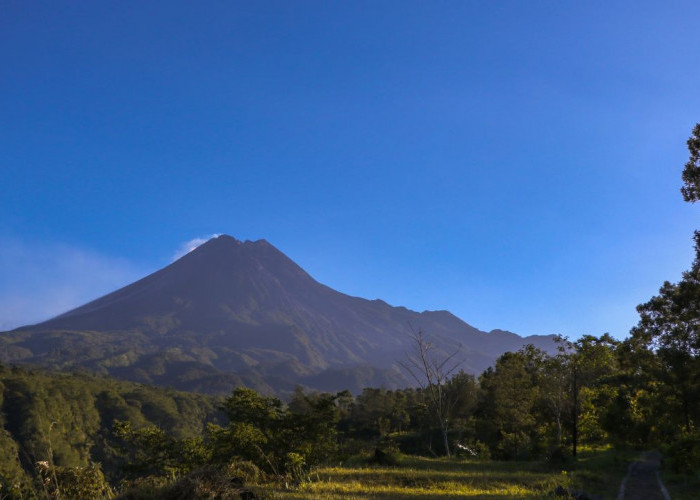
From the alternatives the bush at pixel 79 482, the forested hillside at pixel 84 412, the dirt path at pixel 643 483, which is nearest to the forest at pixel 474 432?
the bush at pixel 79 482

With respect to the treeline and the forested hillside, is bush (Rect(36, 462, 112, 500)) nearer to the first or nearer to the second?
the treeline

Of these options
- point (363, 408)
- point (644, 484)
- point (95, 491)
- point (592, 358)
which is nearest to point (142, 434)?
point (95, 491)

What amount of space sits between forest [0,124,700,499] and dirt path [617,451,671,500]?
2.98ft

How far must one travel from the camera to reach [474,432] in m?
38.6

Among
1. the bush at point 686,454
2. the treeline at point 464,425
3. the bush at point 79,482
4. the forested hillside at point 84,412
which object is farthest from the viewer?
the forested hillside at point 84,412

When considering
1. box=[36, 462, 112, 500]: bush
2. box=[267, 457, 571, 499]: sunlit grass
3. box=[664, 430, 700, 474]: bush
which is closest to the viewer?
box=[36, 462, 112, 500]: bush

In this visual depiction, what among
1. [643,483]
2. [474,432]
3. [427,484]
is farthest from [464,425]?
[427,484]

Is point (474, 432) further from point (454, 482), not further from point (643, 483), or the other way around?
point (454, 482)

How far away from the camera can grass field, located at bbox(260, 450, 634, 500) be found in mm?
12289

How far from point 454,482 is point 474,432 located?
81.6 ft

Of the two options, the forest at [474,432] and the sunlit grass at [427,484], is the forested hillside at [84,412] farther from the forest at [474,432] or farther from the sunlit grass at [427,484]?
the sunlit grass at [427,484]

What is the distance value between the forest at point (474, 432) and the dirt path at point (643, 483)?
91cm

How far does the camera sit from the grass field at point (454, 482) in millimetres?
12289

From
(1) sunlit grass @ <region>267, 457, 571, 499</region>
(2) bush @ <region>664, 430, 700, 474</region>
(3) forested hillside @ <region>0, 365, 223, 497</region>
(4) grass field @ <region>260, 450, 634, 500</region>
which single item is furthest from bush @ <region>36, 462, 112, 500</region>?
(3) forested hillside @ <region>0, 365, 223, 497</region>
